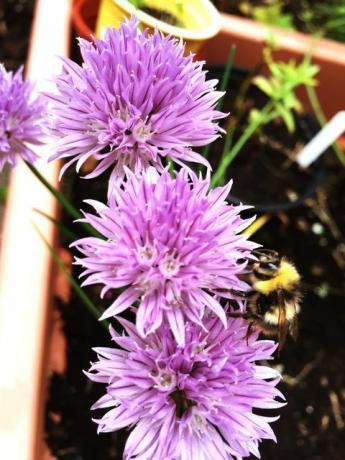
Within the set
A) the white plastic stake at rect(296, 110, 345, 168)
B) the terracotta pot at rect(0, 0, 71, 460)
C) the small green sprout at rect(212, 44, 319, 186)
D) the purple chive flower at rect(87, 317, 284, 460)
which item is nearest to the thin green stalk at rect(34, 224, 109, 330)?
the terracotta pot at rect(0, 0, 71, 460)

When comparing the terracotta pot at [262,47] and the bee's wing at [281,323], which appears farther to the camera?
the terracotta pot at [262,47]

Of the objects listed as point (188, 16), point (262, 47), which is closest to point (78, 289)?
point (188, 16)

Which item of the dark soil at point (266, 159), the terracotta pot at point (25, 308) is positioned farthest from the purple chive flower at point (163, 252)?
the dark soil at point (266, 159)

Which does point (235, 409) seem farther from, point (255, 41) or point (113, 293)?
point (255, 41)

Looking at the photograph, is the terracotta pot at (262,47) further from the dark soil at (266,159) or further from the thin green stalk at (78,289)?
the thin green stalk at (78,289)

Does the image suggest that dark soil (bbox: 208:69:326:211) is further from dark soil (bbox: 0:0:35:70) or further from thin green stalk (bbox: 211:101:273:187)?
dark soil (bbox: 0:0:35:70)

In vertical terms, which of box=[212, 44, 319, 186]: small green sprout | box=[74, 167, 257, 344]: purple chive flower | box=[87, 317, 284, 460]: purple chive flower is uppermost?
box=[212, 44, 319, 186]: small green sprout

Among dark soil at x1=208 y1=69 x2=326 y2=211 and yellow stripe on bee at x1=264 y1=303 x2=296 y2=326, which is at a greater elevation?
dark soil at x1=208 y1=69 x2=326 y2=211
